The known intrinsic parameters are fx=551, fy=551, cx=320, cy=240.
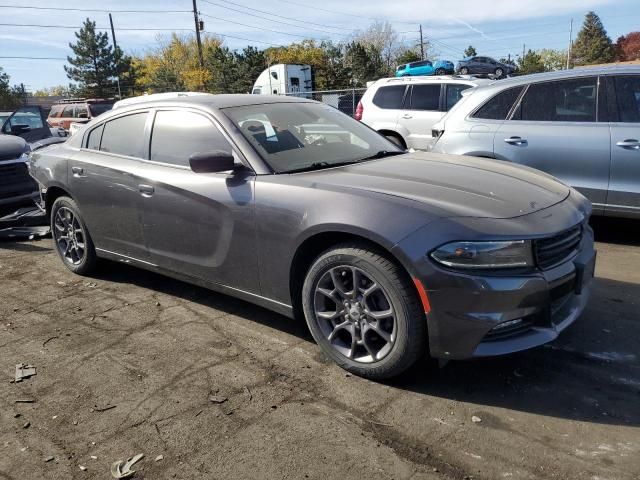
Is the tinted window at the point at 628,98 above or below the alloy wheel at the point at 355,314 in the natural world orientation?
above

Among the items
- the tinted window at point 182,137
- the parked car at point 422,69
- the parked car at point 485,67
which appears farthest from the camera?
the parked car at point 485,67

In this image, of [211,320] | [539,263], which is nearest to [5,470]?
[211,320]

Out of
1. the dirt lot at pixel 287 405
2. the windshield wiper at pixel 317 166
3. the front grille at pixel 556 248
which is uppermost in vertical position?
the windshield wiper at pixel 317 166

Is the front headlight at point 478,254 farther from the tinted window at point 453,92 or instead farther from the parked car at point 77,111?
the parked car at point 77,111

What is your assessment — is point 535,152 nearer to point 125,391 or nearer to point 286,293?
point 286,293

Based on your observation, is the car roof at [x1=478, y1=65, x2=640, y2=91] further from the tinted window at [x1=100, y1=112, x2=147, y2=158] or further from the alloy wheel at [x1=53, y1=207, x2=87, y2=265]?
the alloy wheel at [x1=53, y1=207, x2=87, y2=265]

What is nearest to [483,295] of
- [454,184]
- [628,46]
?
[454,184]

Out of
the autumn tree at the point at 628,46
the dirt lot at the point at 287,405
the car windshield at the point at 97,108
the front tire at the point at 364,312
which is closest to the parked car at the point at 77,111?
the car windshield at the point at 97,108

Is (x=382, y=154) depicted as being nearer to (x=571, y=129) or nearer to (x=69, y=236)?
(x=571, y=129)

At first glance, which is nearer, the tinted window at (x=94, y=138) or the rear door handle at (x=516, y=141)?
the tinted window at (x=94, y=138)

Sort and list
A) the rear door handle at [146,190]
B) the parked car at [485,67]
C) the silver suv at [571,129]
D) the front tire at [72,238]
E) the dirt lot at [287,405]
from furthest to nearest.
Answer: the parked car at [485,67] → the silver suv at [571,129] → the front tire at [72,238] → the rear door handle at [146,190] → the dirt lot at [287,405]

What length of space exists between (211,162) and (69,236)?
2.48m

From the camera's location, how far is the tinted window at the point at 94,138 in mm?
4875

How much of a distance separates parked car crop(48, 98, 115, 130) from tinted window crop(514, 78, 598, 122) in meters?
18.6
